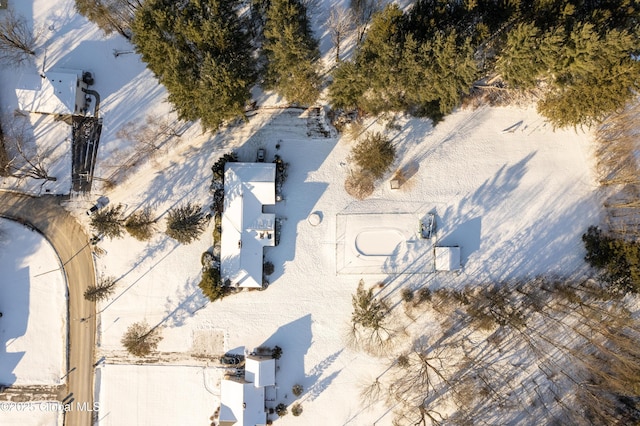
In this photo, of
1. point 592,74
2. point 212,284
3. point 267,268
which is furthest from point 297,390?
point 592,74

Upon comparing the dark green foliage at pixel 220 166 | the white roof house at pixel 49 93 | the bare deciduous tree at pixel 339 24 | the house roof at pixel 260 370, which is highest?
the bare deciduous tree at pixel 339 24

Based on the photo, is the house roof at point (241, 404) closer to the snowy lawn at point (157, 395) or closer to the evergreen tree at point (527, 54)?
the snowy lawn at point (157, 395)

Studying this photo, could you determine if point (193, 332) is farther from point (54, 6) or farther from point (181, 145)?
Answer: point (54, 6)

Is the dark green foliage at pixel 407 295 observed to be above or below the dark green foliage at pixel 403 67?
below

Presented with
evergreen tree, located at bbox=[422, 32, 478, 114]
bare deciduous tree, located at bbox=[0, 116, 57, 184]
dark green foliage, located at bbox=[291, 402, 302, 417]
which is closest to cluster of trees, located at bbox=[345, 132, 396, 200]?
evergreen tree, located at bbox=[422, 32, 478, 114]

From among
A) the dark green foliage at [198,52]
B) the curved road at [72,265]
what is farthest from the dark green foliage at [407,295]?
the curved road at [72,265]

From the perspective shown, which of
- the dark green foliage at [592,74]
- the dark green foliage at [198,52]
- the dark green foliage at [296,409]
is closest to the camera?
the dark green foliage at [592,74]

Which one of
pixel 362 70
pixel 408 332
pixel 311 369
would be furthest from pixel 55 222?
pixel 408 332

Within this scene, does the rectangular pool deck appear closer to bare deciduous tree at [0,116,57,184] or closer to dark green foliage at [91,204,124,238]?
dark green foliage at [91,204,124,238]
